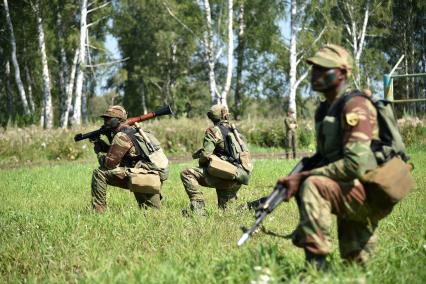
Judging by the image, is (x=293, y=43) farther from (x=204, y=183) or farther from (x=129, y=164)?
(x=129, y=164)

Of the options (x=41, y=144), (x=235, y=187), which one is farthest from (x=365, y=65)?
(x=235, y=187)

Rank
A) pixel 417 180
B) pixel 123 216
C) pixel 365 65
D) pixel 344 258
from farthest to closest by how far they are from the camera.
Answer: pixel 365 65, pixel 417 180, pixel 123 216, pixel 344 258

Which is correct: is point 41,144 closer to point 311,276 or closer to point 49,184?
point 49,184

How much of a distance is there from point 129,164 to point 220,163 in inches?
54.2

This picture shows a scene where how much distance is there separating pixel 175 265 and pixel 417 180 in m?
7.16

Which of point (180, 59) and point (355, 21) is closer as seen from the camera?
point (355, 21)

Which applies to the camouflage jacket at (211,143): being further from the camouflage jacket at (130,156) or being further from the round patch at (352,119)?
the round patch at (352,119)

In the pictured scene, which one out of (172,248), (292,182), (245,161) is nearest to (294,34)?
(245,161)

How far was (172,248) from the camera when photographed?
17.4ft

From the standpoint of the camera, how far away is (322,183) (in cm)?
373

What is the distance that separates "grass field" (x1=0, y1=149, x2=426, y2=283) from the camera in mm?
4000

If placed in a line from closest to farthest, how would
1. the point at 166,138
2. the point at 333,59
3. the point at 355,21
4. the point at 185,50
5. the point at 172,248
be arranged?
the point at 333,59 < the point at 172,248 < the point at 166,138 < the point at 355,21 < the point at 185,50

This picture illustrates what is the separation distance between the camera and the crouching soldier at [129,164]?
779cm

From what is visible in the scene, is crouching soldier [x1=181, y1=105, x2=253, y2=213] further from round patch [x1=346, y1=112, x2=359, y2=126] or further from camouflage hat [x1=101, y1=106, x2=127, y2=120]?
round patch [x1=346, y1=112, x2=359, y2=126]
